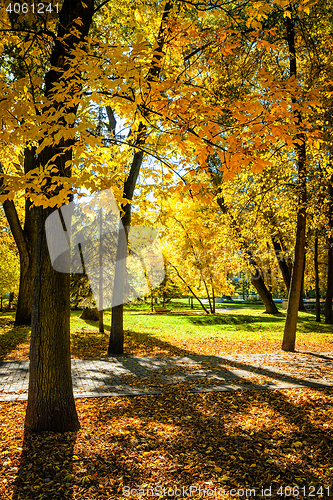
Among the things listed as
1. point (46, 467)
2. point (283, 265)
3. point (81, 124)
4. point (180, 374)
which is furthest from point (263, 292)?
point (81, 124)

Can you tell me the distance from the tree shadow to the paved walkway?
1.55 meters

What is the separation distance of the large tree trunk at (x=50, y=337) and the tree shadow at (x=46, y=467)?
0.69 feet

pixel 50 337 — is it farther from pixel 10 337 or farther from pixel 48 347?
pixel 10 337

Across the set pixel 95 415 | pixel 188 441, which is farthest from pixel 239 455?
pixel 95 415

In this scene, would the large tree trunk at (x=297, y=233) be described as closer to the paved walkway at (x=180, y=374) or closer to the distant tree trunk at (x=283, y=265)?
the paved walkway at (x=180, y=374)

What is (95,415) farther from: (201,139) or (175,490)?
(201,139)

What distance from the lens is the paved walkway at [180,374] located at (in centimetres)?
596

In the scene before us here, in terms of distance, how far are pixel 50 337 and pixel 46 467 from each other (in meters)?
1.33

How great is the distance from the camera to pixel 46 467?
11.2 feet

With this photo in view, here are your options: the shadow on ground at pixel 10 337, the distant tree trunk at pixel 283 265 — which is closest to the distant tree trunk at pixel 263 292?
the distant tree trunk at pixel 283 265

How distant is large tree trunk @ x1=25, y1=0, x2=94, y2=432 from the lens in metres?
4.07

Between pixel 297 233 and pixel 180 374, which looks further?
pixel 297 233

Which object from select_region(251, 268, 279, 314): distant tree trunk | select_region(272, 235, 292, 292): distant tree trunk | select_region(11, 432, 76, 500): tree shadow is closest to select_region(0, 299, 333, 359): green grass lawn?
select_region(272, 235, 292, 292): distant tree trunk

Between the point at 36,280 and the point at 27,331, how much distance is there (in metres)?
8.45
